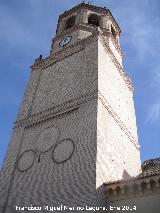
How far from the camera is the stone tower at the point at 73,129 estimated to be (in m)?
16.9

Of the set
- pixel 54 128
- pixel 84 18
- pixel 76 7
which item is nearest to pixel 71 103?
pixel 54 128

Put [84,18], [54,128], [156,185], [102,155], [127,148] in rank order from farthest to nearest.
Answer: [84,18] < [127,148] < [54,128] < [102,155] < [156,185]

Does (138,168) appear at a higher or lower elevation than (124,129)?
lower

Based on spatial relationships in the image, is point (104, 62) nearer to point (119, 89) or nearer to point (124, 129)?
point (119, 89)

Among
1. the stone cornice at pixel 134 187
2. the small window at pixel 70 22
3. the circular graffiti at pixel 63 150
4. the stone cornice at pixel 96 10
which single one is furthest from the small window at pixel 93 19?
the stone cornice at pixel 134 187

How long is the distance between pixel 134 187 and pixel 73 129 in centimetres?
514

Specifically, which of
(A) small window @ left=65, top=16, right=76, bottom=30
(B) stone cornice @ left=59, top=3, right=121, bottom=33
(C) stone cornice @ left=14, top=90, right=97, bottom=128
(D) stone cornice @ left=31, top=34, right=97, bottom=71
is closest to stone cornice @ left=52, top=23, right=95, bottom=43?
(A) small window @ left=65, top=16, right=76, bottom=30

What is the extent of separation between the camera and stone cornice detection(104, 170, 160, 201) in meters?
15.5

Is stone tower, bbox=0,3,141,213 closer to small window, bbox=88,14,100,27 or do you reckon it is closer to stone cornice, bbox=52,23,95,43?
stone cornice, bbox=52,23,95,43

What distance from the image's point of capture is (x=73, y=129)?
19.2 m

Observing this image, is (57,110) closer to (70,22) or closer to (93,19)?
(93,19)

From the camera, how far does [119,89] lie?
82.1ft

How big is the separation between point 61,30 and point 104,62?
8350 millimetres

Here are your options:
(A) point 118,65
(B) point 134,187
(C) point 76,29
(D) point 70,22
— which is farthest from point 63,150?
(D) point 70,22
